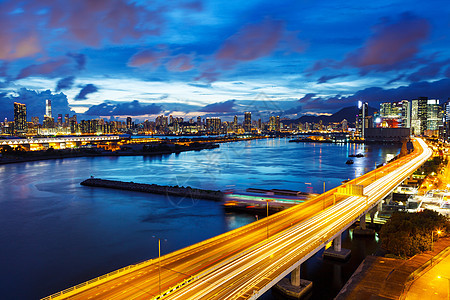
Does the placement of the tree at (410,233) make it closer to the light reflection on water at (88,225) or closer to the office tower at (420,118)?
the light reflection on water at (88,225)

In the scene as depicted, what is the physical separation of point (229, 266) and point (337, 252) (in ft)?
17.9

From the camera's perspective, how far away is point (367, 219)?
48.2 feet

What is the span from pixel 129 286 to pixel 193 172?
25.1 metres

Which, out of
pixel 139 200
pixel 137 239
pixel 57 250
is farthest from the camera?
pixel 139 200

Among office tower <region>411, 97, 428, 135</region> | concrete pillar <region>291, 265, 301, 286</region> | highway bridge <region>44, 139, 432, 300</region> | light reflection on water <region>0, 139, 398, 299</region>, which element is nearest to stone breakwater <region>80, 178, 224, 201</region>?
light reflection on water <region>0, 139, 398, 299</region>

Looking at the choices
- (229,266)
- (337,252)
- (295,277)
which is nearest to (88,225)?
(229,266)

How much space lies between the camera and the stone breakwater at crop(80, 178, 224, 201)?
62.6ft

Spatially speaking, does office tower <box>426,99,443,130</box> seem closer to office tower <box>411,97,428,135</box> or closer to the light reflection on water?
office tower <box>411,97,428,135</box>

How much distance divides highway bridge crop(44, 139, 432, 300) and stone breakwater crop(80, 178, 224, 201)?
29.1 feet

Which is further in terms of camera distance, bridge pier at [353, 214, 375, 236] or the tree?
bridge pier at [353, 214, 375, 236]

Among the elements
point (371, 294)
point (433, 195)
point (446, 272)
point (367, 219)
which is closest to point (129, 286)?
point (371, 294)

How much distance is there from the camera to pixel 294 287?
326 inches

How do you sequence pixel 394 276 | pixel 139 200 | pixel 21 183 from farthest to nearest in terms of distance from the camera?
pixel 21 183 < pixel 139 200 < pixel 394 276

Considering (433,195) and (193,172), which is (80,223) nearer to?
(193,172)
